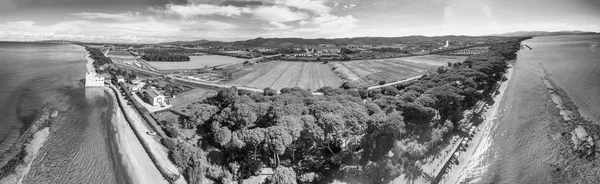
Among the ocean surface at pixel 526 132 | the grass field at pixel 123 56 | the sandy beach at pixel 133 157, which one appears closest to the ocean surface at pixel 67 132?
the sandy beach at pixel 133 157

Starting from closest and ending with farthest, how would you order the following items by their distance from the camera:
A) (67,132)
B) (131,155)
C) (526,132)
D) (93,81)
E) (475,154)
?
(475,154), (131,155), (526,132), (67,132), (93,81)

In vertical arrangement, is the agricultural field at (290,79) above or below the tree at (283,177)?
above

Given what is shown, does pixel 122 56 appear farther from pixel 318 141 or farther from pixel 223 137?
pixel 318 141

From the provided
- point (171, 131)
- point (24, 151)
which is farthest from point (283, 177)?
point (24, 151)

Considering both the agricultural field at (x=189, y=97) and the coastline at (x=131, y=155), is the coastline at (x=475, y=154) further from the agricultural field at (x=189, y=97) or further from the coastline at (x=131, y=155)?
the agricultural field at (x=189, y=97)

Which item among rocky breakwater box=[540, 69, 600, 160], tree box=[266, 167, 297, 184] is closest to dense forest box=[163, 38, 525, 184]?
tree box=[266, 167, 297, 184]

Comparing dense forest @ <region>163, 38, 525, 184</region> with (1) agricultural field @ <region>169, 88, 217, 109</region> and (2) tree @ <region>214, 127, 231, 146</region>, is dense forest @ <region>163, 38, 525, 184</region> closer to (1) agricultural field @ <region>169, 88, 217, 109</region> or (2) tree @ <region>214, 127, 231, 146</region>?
(2) tree @ <region>214, 127, 231, 146</region>
